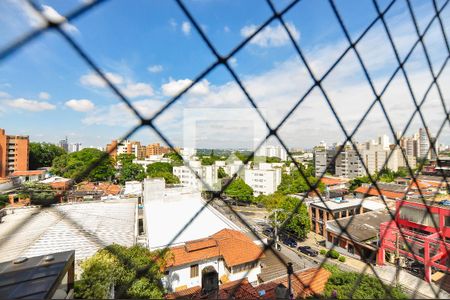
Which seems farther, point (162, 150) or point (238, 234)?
point (162, 150)

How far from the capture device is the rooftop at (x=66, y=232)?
4.14 m

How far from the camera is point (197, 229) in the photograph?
6133mm

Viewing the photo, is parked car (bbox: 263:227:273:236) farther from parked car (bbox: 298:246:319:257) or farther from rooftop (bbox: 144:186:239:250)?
rooftop (bbox: 144:186:239:250)

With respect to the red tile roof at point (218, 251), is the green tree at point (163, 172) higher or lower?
higher

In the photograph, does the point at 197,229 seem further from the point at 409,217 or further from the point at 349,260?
the point at 409,217

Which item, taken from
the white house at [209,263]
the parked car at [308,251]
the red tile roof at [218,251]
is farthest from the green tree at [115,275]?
the parked car at [308,251]

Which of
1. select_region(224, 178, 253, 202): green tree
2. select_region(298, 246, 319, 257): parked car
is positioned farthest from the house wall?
select_region(224, 178, 253, 202): green tree

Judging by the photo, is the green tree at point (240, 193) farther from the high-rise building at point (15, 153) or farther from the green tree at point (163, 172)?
the high-rise building at point (15, 153)

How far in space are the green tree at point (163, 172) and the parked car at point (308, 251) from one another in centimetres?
905

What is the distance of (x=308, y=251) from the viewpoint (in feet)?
21.8

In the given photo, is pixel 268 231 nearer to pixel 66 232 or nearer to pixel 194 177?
pixel 194 177

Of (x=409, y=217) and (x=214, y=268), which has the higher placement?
(x=409, y=217)

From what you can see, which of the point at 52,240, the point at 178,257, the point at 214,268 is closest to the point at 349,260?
the point at 214,268

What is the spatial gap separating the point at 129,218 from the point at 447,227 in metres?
6.93
